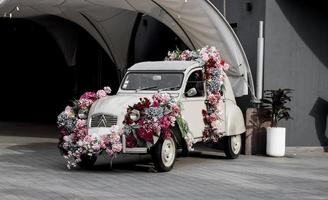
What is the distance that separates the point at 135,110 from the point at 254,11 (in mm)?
5770

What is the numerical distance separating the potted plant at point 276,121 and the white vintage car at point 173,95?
39.1 inches

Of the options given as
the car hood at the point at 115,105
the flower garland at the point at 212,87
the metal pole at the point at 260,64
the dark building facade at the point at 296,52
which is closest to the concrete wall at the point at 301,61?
the dark building facade at the point at 296,52

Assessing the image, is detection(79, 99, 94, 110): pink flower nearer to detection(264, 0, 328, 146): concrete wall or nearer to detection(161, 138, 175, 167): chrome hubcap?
detection(161, 138, 175, 167): chrome hubcap

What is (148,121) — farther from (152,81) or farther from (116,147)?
(152,81)

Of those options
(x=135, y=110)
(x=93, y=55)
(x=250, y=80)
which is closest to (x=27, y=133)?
(x=93, y=55)

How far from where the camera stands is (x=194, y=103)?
43.0 feet

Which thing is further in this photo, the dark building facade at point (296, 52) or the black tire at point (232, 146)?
the dark building facade at point (296, 52)

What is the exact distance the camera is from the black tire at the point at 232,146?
14.5 meters

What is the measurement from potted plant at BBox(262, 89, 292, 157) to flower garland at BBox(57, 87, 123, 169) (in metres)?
4.49

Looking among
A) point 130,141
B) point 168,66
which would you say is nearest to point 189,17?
point 168,66

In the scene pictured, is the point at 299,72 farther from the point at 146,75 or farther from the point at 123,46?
the point at 123,46

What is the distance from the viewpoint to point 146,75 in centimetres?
1352

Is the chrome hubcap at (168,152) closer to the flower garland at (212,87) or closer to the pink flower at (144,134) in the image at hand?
the pink flower at (144,134)

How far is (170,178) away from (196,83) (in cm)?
286
